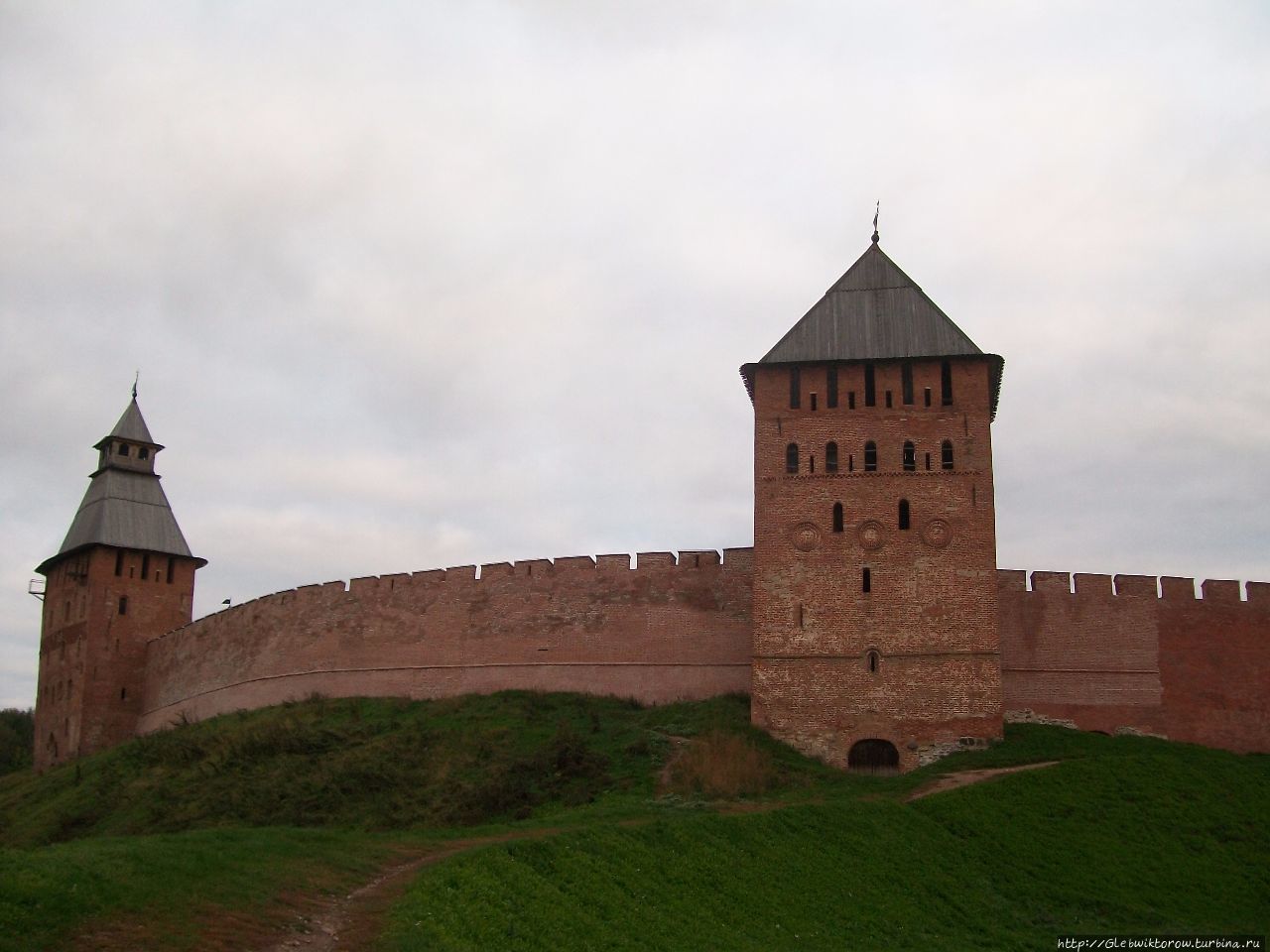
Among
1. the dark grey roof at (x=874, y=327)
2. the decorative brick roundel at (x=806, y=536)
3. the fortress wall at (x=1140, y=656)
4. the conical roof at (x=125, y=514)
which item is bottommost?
the fortress wall at (x=1140, y=656)

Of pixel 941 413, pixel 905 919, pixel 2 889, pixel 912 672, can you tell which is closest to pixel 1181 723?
pixel 912 672

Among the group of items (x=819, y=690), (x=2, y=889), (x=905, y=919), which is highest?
(x=819, y=690)

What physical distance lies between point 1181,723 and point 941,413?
828cm

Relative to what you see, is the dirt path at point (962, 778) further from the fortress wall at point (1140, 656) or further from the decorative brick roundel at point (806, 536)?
the decorative brick roundel at point (806, 536)

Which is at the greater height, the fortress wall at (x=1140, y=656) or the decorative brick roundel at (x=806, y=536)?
the decorative brick roundel at (x=806, y=536)

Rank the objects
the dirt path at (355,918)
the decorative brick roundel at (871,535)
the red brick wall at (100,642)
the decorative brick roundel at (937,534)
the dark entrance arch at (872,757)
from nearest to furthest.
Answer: the dirt path at (355,918) → the dark entrance arch at (872,757) → the decorative brick roundel at (937,534) → the decorative brick roundel at (871,535) → the red brick wall at (100,642)

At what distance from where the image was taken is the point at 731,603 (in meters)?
31.6

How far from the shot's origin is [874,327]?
2984 centimetres

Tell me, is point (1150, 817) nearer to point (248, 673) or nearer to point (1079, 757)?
point (1079, 757)

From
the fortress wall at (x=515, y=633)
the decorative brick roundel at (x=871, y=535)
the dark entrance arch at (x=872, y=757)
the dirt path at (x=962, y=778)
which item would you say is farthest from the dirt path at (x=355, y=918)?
the fortress wall at (x=515, y=633)

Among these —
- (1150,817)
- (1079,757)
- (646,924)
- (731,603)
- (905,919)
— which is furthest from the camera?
(731,603)

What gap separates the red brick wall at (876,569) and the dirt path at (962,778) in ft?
4.90

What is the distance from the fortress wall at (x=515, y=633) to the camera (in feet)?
104

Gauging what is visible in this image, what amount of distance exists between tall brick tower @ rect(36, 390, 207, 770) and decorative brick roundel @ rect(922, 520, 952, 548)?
88.7 feet
